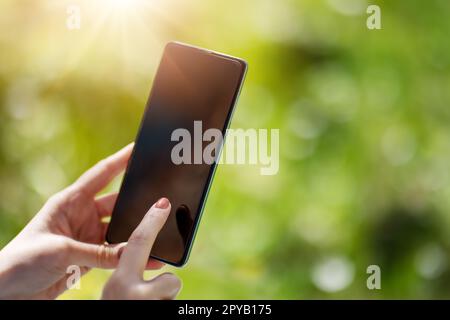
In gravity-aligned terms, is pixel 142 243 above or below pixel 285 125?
below

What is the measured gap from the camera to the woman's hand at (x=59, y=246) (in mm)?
822

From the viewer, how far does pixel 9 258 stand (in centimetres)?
82

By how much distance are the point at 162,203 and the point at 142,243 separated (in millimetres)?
79

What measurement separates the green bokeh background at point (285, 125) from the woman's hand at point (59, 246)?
230mm

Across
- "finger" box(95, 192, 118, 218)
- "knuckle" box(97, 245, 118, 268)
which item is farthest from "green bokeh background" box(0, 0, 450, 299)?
"knuckle" box(97, 245, 118, 268)

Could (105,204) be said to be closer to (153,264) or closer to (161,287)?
(153,264)

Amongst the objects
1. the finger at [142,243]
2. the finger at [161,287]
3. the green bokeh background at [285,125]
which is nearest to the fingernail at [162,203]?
the finger at [142,243]

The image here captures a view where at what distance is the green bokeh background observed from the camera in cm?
115

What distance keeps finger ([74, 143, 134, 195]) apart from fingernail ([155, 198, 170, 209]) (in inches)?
7.1

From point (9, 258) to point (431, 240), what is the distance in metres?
0.83

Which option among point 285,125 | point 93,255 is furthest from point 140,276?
point 285,125

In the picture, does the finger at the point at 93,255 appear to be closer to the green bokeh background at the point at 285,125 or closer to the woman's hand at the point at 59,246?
the woman's hand at the point at 59,246

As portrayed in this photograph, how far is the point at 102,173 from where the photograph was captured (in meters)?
0.95
